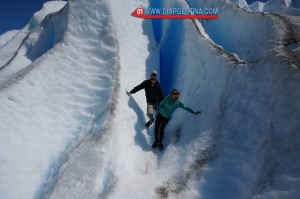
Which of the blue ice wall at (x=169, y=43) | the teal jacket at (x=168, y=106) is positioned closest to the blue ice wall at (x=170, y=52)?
the blue ice wall at (x=169, y=43)

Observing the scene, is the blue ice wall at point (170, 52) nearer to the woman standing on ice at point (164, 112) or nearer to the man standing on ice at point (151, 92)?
the man standing on ice at point (151, 92)

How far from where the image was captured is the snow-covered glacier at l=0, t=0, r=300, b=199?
17.1 ft

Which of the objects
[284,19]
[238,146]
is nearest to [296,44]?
[284,19]

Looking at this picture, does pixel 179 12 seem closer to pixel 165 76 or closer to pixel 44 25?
pixel 165 76

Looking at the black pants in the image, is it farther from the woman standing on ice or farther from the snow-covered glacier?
the snow-covered glacier

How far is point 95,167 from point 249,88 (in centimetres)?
387

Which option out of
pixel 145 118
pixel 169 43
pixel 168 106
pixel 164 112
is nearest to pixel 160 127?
pixel 164 112

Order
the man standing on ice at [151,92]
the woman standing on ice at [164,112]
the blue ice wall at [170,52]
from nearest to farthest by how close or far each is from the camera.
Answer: the woman standing on ice at [164,112] < the man standing on ice at [151,92] < the blue ice wall at [170,52]

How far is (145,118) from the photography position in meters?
8.18

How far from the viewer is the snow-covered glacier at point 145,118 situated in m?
5.22

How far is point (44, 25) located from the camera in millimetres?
14234

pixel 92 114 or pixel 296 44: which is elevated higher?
pixel 296 44

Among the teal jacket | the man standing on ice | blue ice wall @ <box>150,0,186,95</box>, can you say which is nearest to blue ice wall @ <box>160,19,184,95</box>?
blue ice wall @ <box>150,0,186,95</box>

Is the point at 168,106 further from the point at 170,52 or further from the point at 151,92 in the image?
the point at 170,52
